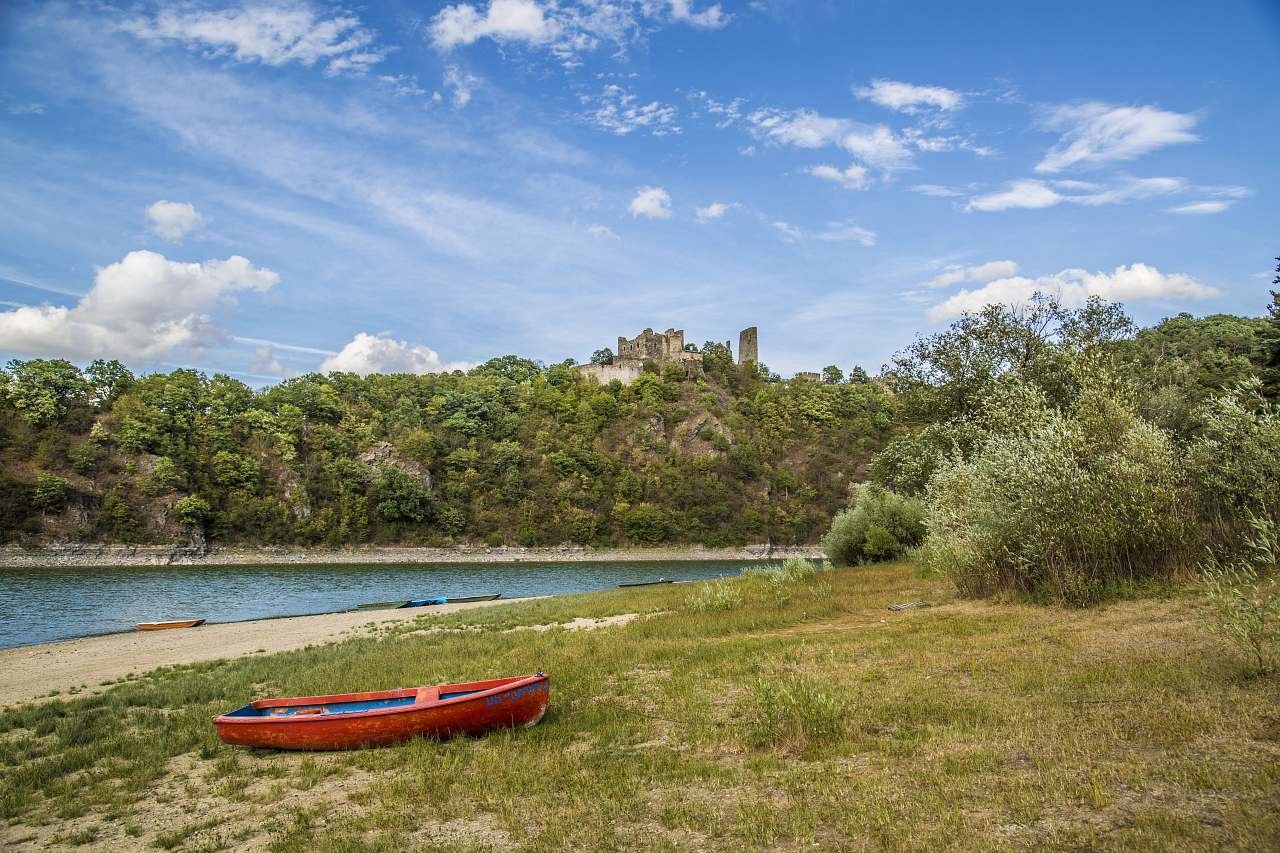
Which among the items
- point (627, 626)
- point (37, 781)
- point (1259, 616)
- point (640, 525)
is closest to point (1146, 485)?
point (1259, 616)

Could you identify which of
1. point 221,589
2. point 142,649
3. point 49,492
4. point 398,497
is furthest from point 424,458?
point 142,649

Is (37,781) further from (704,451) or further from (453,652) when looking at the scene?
(704,451)

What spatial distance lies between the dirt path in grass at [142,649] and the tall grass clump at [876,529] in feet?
78.5

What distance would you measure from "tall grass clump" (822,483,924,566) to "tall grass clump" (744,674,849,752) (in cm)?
2822

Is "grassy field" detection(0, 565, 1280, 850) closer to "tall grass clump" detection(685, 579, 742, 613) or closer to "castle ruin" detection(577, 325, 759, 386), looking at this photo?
"tall grass clump" detection(685, 579, 742, 613)

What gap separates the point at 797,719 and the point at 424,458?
11860cm

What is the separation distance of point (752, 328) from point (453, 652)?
6110 inches

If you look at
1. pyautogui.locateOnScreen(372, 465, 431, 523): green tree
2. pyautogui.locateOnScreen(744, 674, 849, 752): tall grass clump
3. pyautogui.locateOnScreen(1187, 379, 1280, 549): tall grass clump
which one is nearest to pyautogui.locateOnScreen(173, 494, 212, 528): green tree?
pyautogui.locateOnScreen(372, 465, 431, 523): green tree

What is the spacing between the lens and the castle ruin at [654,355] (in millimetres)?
149625

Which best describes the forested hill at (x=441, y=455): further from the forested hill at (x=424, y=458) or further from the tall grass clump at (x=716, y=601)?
the tall grass clump at (x=716, y=601)

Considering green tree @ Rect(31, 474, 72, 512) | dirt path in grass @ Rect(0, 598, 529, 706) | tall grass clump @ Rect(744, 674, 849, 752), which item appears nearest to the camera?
tall grass clump @ Rect(744, 674, 849, 752)

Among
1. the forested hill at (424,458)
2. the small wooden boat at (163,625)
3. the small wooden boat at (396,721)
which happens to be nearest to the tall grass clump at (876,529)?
the small wooden boat at (396,721)

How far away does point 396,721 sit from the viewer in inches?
419

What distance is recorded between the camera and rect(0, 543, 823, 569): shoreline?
280ft
